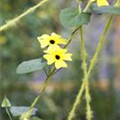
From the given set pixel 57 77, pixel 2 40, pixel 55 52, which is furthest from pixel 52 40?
pixel 57 77

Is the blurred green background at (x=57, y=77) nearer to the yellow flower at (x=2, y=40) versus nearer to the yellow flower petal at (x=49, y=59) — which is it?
the yellow flower at (x=2, y=40)

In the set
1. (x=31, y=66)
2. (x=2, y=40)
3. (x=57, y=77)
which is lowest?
(x=57, y=77)

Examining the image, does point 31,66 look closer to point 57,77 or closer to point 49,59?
point 49,59

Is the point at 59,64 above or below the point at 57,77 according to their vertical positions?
above

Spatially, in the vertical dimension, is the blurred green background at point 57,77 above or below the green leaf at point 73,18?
below

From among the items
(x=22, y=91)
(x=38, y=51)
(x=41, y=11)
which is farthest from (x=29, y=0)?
(x=22, y=91)

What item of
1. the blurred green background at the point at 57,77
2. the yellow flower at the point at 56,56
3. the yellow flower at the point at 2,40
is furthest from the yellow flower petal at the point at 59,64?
the yellow flower at the point at 2,40

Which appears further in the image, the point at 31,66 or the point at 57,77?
the point at 57,77

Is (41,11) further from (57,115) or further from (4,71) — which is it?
(57,115)
